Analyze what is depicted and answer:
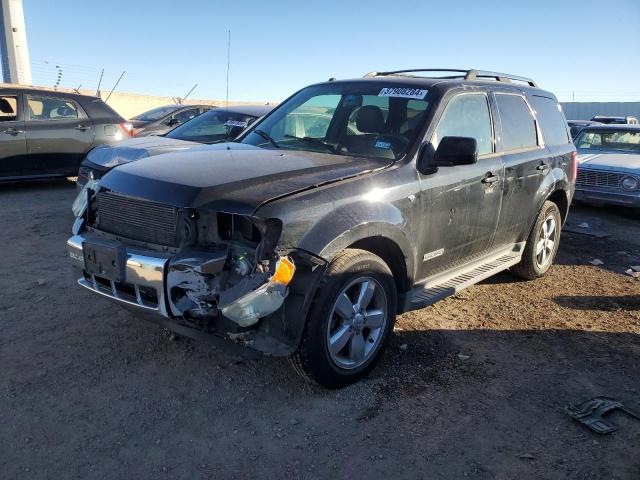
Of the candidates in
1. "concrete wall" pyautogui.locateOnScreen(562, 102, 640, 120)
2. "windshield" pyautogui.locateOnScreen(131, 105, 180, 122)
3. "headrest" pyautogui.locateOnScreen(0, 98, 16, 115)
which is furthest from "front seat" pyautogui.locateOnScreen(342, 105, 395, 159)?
"concrete wall" pyautogui.locateOnScreen(562, 102, 640, 120)

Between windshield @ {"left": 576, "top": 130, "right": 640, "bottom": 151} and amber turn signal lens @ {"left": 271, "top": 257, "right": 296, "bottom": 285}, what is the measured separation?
1006 centimetres

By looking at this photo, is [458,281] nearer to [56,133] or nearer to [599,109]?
[56,133]

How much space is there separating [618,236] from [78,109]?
372 inches

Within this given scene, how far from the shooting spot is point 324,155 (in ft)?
13.1

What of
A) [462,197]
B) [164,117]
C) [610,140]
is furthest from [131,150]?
[610,140]

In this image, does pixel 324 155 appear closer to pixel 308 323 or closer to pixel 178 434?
pixel 308 323

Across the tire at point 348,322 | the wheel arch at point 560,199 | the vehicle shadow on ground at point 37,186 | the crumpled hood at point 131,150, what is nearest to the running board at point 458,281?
the tire at point 348,322

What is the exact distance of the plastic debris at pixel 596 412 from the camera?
10.3 ft

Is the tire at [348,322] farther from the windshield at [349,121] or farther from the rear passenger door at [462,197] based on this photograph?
the windshield at [349,121]

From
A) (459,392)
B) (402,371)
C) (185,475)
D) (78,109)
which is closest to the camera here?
(185,475)

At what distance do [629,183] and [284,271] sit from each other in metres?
8.61

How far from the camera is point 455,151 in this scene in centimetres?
368

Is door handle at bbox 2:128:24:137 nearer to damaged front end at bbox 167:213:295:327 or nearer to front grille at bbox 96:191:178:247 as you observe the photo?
front grille at bbox 96:191:178:247

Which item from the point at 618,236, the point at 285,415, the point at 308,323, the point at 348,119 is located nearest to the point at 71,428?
the point at 285,415
